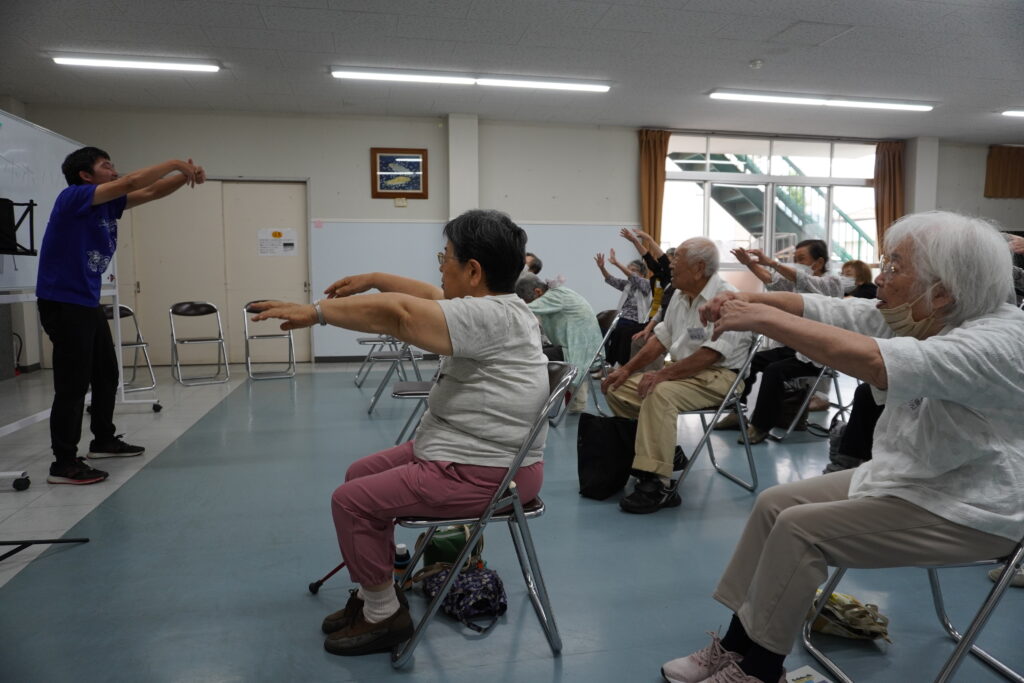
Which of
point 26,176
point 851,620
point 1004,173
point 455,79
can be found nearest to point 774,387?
point 851,620

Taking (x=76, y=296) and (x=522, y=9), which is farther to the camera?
(x=522, y=9)

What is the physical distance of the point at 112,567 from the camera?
7.25 ft

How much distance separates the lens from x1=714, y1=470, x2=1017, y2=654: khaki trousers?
4.32ft

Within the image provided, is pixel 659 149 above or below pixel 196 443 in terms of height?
above

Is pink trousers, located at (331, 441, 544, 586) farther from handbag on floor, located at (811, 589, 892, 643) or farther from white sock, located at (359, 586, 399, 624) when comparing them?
handbag on floor, located at (811, 589, 892, 643)

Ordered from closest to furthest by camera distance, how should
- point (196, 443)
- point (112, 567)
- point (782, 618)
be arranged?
point (782, 618)
point (112, 567)
point (196, 443)

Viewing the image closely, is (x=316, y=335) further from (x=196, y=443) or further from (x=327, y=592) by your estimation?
(x=327, y=592)

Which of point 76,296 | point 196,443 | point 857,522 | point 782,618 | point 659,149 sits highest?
point 659,149

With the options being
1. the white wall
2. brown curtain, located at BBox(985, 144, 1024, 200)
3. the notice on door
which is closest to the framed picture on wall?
the notice on door

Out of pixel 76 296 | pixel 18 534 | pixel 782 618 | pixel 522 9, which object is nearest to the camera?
pixel 782 618

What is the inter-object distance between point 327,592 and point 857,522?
1.54 m

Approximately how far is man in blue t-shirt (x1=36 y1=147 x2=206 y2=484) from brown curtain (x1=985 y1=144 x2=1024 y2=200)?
1031 centimetres

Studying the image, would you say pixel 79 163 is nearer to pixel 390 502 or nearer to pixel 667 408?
pixel 390 502

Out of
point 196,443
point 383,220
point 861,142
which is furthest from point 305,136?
point 861,142
